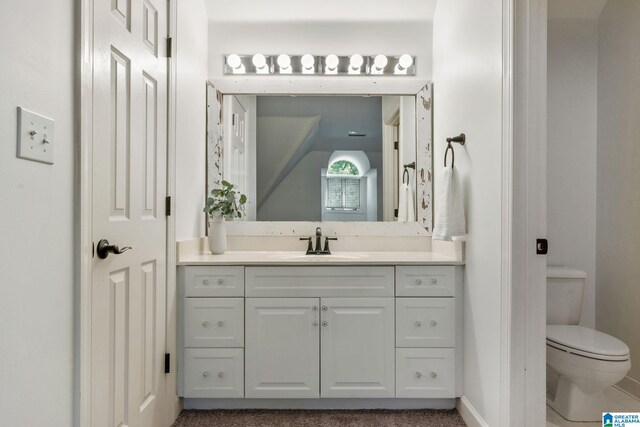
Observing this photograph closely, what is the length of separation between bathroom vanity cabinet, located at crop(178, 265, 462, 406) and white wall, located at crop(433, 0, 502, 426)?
17cm

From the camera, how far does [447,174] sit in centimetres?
209

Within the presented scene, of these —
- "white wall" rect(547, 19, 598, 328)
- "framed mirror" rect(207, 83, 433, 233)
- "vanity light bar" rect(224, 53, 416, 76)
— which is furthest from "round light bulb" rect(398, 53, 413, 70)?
"white wall" rect(547, 19, 598, 328)

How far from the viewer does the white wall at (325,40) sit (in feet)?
8.76

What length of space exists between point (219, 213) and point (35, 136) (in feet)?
5.07

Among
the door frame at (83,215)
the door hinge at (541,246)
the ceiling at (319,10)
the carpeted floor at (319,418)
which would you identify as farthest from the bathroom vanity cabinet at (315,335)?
the ceiling at (319,10)

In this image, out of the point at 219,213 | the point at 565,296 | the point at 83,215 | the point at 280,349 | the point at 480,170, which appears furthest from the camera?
the point at 219,213

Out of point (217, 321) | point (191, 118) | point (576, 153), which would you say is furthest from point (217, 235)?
point (576, 153)

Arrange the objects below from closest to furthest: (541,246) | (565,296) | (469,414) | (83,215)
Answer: (83,215), (541,246), (469,414), (565,296)

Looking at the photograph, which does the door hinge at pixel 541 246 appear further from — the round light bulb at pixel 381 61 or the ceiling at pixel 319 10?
the ceiling at pixel 319 10

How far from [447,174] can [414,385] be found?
3.65 ft

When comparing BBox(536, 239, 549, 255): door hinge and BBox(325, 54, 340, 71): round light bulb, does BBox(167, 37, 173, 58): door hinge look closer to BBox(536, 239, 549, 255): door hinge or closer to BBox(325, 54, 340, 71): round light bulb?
BBox(325, 54, 340, 71): round light bulb

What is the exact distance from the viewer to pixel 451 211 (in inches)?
80.0

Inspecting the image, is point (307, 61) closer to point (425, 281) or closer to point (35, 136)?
point (425, 281)

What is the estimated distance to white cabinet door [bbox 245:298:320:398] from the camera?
208 cm
